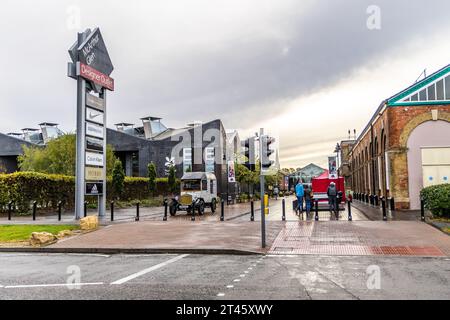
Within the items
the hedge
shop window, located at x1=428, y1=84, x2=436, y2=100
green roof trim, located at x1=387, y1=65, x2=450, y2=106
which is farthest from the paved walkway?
the hedge

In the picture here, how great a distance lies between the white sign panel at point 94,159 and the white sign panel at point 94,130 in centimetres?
98

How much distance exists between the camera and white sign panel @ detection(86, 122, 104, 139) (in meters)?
21.1

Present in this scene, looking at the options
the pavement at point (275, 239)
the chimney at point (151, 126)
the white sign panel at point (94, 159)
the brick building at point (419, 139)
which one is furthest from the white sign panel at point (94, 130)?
the chimney at point (151, 126)

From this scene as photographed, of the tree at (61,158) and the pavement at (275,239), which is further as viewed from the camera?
the tree at (61,158)

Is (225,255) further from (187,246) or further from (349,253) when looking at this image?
(349,253)

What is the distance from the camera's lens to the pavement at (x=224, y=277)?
6.57m

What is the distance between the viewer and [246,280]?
25.2 ft

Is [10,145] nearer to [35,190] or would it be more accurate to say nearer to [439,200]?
[35,190]

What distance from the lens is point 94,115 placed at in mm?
21688

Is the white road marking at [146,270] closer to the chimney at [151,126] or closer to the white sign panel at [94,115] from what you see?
the white sign panel at [94,115]

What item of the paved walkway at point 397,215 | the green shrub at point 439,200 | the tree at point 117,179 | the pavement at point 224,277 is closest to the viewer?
the pavement at point 224,277

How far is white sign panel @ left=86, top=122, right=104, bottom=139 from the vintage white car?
556 cm

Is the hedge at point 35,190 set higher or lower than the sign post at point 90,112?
lower

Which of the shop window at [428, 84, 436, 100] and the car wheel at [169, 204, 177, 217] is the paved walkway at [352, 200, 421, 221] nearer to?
the shop window at [428, 84, 436, 100]
